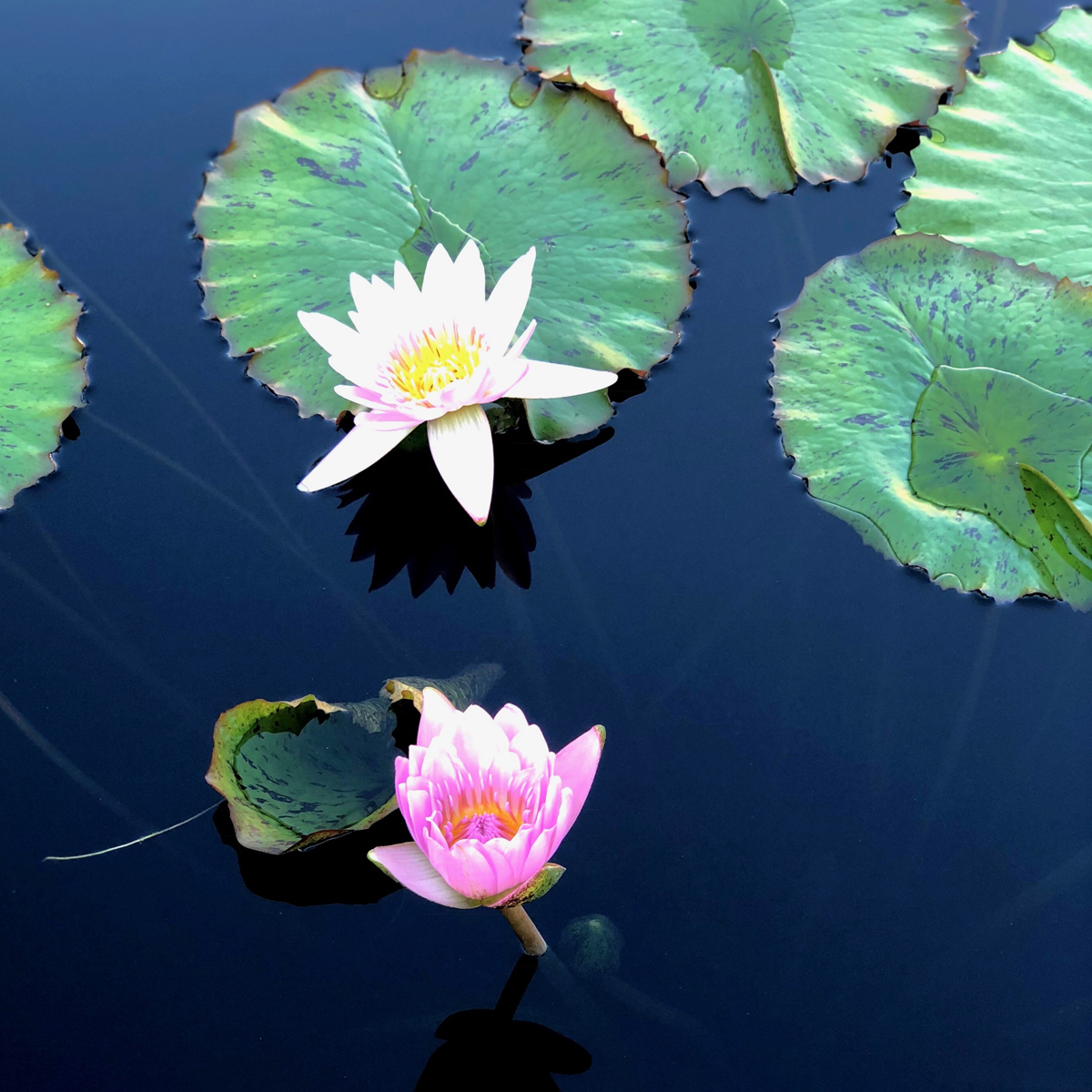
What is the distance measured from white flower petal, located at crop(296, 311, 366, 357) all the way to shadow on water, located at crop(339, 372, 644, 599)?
0.95 feet

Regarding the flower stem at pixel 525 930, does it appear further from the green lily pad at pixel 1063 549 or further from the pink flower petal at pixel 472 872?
the green lily pad at pixel 1063 549

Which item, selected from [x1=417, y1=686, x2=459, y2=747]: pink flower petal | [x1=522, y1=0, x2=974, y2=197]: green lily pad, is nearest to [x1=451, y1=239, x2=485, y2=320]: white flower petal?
[x1=522, y1=0, x2=974, y2=197]: green lily pad

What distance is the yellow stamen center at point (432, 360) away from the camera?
1761 mm

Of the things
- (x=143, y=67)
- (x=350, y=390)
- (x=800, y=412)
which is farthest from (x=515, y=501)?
(x=143, y=67)

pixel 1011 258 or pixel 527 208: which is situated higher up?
pixel 1011 258

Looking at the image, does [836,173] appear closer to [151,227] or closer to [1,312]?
[151,227]

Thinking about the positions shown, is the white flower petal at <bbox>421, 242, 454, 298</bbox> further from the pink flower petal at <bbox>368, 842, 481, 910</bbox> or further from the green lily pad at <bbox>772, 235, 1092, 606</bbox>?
the pink flower petal at <bbox>368, 842, 481, 910</bbox>

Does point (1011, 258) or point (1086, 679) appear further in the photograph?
point (1011, 258)

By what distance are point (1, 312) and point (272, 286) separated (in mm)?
571

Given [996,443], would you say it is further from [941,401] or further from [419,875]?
[419,875]

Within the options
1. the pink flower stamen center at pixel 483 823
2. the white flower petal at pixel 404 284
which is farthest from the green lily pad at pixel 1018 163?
the pink flower stamen center at pixel 483 823

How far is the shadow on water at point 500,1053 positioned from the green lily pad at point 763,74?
5.55ft

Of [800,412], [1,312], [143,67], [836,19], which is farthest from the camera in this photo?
[143,67]

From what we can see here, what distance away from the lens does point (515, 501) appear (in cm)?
196
